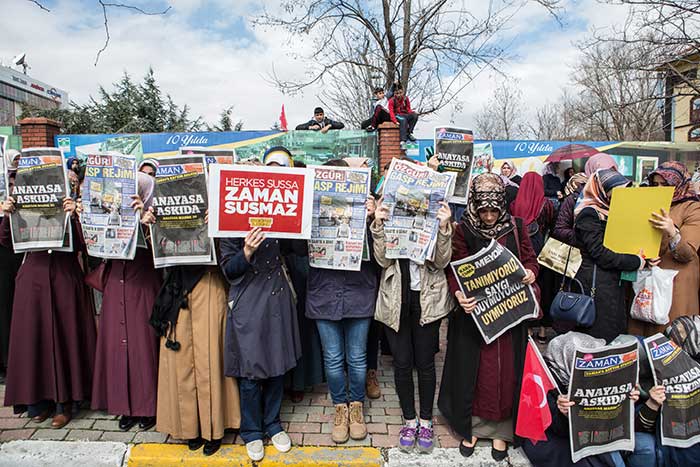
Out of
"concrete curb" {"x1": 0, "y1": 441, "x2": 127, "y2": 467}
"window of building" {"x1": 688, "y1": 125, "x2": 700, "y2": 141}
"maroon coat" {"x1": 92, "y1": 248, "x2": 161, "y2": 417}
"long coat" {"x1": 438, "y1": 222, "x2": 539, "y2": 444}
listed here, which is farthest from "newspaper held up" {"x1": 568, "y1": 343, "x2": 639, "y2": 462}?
"window of building" {"x1": 688, "y1": 125, "x2": 700, "y2": 141}

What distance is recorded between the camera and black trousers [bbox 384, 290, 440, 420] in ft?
9.75

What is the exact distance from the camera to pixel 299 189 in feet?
8.74

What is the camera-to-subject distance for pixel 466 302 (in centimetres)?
280

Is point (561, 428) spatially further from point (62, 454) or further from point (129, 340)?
point (62, 454)

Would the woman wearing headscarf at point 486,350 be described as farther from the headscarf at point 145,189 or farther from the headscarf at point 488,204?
the headscarf at point 145,189

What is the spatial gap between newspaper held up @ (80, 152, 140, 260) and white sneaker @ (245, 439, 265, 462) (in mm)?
1601

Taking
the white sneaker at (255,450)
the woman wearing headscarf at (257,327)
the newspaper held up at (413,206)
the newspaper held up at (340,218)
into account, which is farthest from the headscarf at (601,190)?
the white sneaker at (255,450)

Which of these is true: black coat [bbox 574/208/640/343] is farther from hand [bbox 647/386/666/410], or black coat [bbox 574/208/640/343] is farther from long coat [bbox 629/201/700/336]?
hand [bbox 647/386/666/410]

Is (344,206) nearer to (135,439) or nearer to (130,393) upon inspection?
(130,393)

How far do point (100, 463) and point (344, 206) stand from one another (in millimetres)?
2537

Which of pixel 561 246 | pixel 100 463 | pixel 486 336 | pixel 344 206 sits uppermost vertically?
pixel 344 206

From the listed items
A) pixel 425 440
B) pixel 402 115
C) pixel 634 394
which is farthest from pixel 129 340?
pixel 402 115

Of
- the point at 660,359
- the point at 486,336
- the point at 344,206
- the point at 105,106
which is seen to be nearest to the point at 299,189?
the point at 344,206

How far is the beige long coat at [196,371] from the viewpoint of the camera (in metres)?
2.85
